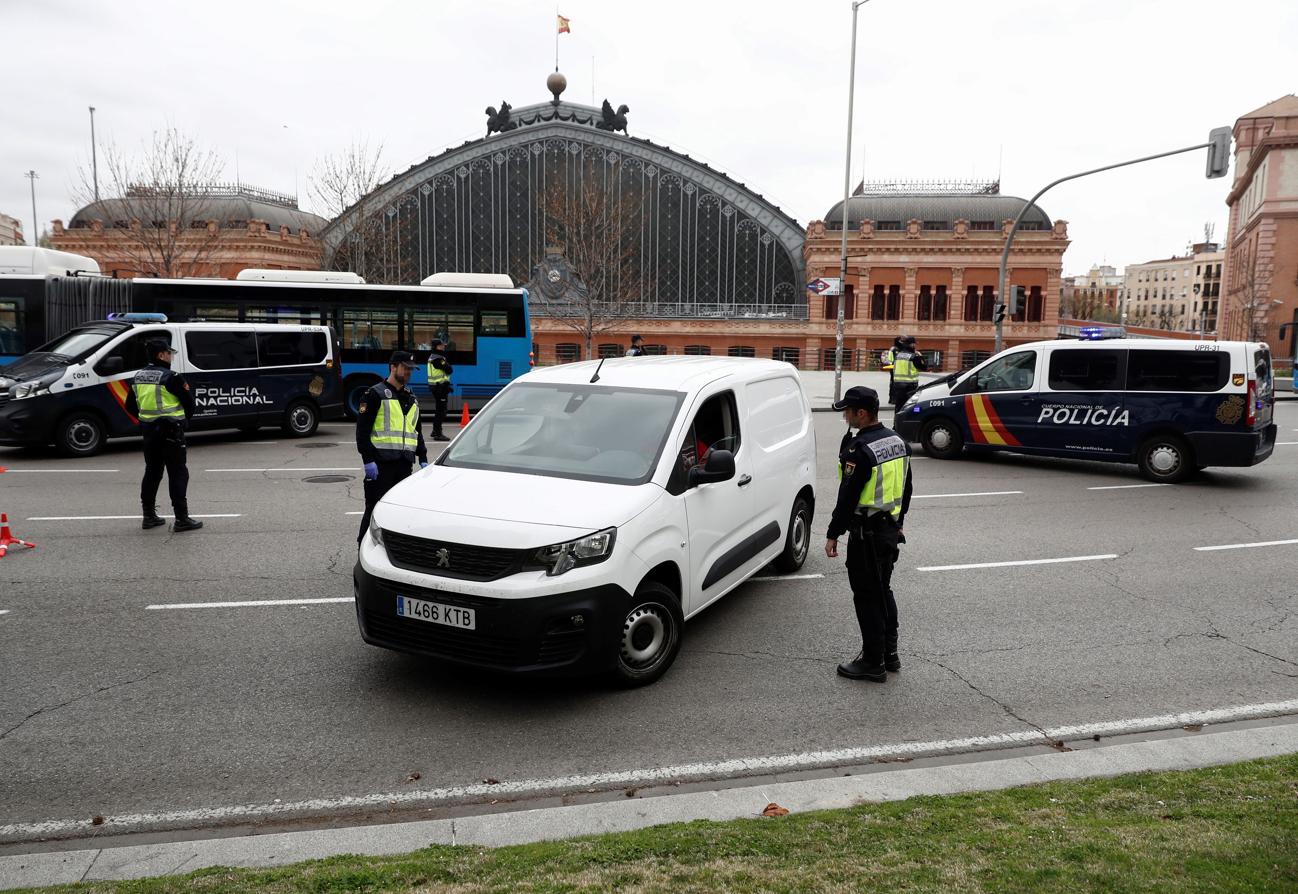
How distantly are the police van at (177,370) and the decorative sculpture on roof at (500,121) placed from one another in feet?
126

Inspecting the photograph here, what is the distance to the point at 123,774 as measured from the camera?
4371 mm

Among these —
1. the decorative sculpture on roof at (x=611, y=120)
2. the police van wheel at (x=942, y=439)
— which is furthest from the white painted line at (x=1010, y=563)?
the decorative sculpture on roof at (x=611, y=120)

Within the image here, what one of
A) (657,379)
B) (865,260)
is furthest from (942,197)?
(657,379)

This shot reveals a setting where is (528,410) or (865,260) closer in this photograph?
(528,410)

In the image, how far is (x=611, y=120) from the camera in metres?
51.9

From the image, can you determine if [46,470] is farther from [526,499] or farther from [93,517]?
[526,499]

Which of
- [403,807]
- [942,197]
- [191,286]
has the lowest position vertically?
[403,807]

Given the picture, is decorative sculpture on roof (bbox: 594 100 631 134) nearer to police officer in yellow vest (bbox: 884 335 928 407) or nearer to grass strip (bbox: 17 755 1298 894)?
police officer in yellow vest (bbox: 884 335 928 407)

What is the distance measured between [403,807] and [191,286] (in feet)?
61.5

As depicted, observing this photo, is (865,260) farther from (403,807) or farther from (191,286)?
(403,807)

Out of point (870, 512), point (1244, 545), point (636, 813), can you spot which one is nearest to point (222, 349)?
point (870, 512)

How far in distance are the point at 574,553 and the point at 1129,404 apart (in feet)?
35.5

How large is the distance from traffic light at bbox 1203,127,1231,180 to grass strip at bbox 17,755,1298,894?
63.5 feet

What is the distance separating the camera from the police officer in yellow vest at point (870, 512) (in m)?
5.45
